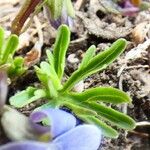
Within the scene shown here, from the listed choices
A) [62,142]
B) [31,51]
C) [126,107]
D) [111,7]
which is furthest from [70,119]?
[111,7]

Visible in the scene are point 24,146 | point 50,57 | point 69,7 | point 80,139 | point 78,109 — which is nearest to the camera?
point 24,146

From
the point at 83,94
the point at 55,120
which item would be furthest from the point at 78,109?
the point at 55,120

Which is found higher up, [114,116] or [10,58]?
[10,58]

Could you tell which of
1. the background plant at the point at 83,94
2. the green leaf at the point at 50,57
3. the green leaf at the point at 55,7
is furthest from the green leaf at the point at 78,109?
the green leaf at the point at 55,7

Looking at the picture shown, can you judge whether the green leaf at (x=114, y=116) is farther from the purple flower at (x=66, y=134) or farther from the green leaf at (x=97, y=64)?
the purple flower at (x=66, y=134)

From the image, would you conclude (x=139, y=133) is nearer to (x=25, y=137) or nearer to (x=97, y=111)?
(x=97, y=111)

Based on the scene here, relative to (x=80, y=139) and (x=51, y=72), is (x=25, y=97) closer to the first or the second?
(x=51, y=72)

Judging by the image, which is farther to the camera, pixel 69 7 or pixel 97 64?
pixel 69 7
